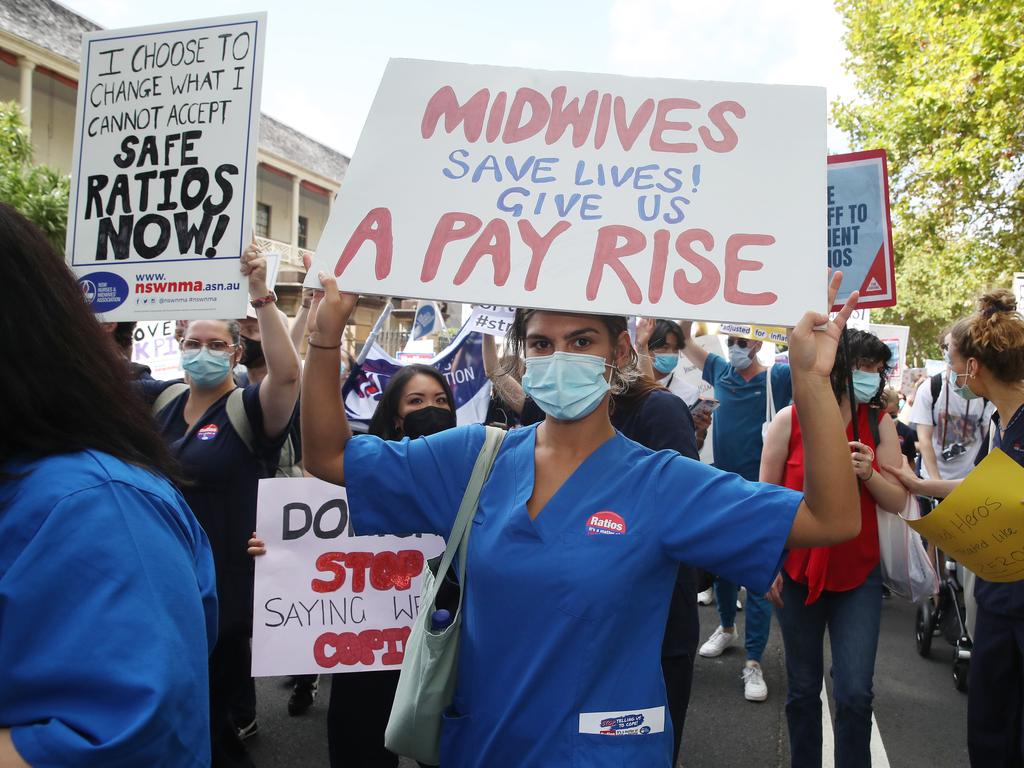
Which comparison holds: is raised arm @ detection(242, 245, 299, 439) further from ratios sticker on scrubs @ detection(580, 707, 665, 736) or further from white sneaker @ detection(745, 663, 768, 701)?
white sneaker @ detection(745, 663, 768, 701)

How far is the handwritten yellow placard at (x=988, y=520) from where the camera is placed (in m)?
2.69

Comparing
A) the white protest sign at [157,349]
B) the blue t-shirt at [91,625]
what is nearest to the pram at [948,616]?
the blue t-shirt at [91,625]

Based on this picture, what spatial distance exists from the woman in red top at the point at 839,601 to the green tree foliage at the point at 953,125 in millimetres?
8931

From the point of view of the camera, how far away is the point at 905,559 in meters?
3.14

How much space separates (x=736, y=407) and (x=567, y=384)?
13.3ft

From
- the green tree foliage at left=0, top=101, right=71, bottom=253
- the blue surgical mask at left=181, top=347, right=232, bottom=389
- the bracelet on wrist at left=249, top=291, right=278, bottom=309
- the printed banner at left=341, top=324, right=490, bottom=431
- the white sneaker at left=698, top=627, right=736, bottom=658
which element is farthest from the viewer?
the green tree foliage at left=0, top=101, right=71, bottom=253

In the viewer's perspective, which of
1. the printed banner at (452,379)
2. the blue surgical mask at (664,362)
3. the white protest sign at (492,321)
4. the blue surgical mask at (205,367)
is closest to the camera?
the blue surgical mask at (205,367)

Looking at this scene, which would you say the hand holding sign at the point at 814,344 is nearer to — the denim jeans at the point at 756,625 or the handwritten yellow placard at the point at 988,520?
the handwritten yellow placard at the point at 988,520

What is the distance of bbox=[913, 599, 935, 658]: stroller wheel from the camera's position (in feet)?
18.1

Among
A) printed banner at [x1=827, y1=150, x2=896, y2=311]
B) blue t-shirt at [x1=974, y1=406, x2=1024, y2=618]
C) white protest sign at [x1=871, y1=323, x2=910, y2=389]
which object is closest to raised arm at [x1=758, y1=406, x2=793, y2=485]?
printed banner at [x1=827, y1=150, x2=896, y2=311]

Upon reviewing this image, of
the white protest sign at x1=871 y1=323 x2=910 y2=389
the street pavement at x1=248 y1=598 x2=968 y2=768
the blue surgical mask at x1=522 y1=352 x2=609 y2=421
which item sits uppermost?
the white protest sign at x1=871 y1=323 x2=910 y2=389

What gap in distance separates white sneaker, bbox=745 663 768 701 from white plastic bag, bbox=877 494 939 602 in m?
1.81

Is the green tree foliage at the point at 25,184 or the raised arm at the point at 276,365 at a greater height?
the green tree foliage at the point at 25,184

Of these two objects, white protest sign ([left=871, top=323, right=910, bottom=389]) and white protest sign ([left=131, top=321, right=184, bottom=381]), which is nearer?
white protest sign ([left=131, top=321, right=184, bottom=381])
